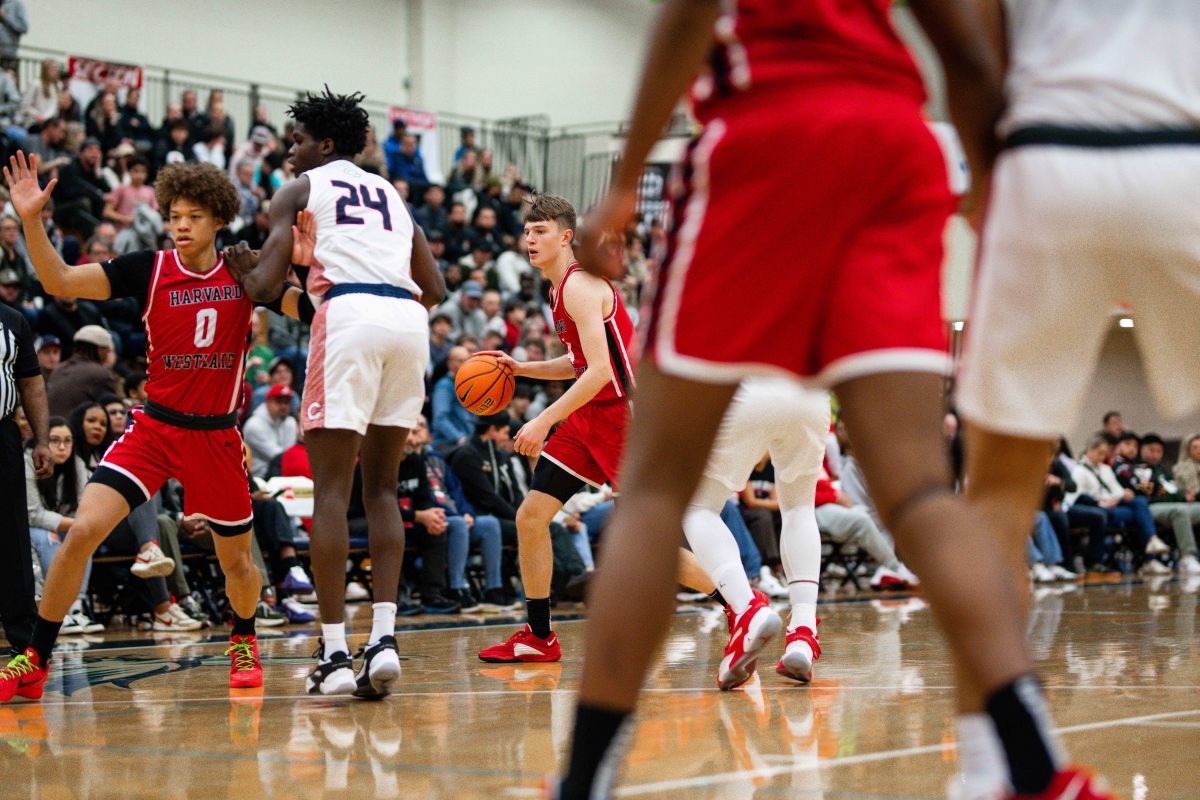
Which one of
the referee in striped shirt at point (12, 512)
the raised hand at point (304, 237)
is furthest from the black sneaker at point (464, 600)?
the raised hand at point (304, 237)

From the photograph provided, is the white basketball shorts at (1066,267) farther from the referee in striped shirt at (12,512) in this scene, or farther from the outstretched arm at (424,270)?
the referee in striped shirt at (12,512)

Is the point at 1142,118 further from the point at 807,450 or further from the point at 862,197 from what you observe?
the point at 807,450

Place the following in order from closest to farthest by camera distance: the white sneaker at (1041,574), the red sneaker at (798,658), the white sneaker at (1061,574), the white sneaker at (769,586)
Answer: the red sneaker at (798,658)
the white sneaker at (769,586)
the white sneaker at (1041,574)
the white sneaker at (1061,574)

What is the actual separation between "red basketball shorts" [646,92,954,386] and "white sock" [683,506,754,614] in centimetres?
314

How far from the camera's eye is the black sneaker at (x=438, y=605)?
10352 millimetres

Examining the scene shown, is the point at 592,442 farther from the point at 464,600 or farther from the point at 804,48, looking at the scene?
the point at 464,600

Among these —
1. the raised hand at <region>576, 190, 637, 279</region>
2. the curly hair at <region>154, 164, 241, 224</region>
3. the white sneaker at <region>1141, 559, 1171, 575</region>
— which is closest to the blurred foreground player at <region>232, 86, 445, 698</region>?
the curly hair at <region>154, 164, 241, 224</region>

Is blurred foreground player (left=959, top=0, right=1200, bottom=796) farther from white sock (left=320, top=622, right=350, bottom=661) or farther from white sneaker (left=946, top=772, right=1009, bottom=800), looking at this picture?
white sock (left=320, top=622, right=350, bottom=661)

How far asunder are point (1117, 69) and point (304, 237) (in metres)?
3.52

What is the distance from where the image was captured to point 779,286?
7.36 ft

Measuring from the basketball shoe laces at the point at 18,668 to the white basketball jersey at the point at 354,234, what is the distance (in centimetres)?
176

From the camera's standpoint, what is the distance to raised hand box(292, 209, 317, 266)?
5.18 metres

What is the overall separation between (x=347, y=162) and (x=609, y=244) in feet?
10.3

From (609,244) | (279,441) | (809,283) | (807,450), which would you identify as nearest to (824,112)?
(809,283)
